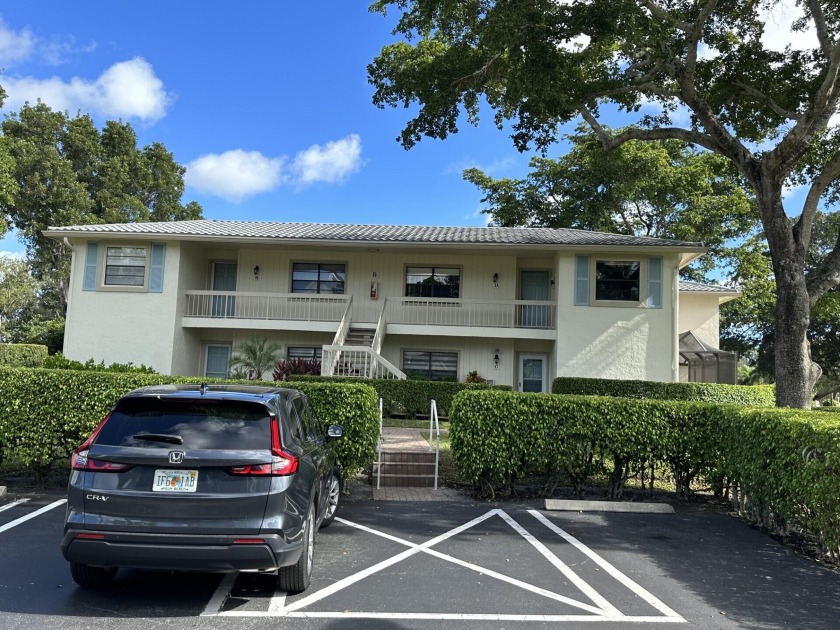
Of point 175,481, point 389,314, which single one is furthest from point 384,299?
point 175,481

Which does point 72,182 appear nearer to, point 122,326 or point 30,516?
point 122,326

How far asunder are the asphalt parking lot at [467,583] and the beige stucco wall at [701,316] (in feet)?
55.3

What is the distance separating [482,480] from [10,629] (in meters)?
5.72

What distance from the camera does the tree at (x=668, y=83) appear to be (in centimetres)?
1159

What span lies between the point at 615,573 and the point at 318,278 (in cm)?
1638

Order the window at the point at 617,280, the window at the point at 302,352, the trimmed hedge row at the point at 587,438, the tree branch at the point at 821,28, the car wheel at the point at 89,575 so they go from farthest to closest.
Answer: the window at the point at 302,352 < the window at the point at 617,280 < the tree branch at the point at 821,28 < the trimmed hedge row at the point at 587,438 < the car wheel at the point at 89,575

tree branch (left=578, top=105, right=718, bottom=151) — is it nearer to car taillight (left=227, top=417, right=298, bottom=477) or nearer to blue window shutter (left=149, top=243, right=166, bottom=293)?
car taillight (left=227, top=417, right=298, bottom=477)

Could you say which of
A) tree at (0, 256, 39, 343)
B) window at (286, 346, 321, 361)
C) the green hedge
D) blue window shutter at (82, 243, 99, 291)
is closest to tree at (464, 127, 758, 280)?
window at (286, 346, 321, 361)

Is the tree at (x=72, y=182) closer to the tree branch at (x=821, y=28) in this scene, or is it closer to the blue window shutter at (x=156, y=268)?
the blue window shutter at (x=156, y=268)

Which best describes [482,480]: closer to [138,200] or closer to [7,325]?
[138,200]

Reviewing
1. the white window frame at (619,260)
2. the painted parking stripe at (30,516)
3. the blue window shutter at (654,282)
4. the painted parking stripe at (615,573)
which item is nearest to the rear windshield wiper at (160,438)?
the painted parking stripe at (30,516)

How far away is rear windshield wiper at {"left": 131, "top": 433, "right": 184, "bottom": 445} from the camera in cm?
399

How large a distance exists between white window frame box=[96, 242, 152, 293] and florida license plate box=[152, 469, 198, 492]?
15.8 meters

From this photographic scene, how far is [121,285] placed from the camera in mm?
18125
